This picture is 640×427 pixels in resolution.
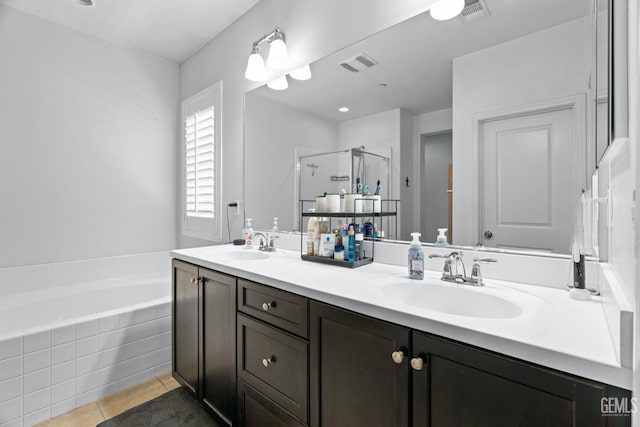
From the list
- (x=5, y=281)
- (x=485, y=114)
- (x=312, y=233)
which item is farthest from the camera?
(x=5, y=281)

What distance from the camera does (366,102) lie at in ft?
5.07

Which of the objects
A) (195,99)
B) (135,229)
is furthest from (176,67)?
(135,229)

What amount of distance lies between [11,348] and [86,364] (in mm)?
373

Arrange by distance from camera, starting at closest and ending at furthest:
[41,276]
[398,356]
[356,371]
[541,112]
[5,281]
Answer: [398,356]
[356,371]
[541,112]
[5,281]
[41,276]

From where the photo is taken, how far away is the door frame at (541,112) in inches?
38.2

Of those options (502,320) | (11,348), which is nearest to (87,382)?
(11,348)

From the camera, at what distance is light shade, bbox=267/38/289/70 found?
1879 millimetres

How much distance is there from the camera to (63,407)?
1729mm

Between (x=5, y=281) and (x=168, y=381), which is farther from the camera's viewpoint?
(x=5, y=281)

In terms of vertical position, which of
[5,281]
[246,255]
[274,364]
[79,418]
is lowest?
[79,418]

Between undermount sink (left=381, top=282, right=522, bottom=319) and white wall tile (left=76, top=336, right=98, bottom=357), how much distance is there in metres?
1.81

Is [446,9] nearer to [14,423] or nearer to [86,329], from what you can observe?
[86,329]

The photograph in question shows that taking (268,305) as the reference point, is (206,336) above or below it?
below

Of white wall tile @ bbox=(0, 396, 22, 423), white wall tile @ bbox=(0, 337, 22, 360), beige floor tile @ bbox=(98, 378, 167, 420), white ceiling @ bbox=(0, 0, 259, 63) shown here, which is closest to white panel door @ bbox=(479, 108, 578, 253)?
white ceiling @ bbox=(0, 0, 259, 63)
